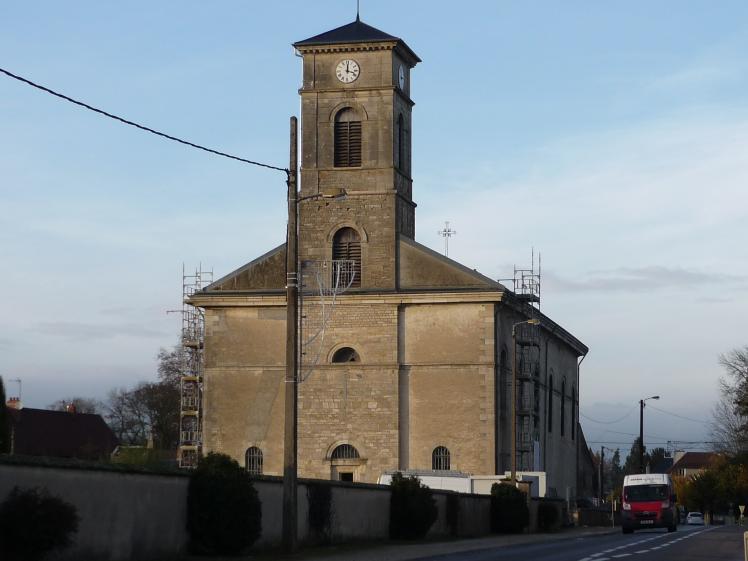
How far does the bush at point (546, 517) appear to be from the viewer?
5644 cm

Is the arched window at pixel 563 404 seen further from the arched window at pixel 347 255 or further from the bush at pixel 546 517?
the arched window at pixel 347 255

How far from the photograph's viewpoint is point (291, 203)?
2922 cm

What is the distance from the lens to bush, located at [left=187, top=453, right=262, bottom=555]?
26.4m

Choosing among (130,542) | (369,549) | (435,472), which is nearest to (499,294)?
(435,472)

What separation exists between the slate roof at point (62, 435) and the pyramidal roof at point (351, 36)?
34.7 metres

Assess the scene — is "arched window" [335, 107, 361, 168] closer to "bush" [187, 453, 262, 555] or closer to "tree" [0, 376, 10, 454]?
"tree" [0, 376, 10, 454]

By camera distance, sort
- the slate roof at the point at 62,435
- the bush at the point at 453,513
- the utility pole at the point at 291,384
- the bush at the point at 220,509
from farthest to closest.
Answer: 1. the slate roof at the point at 62,435
2. the bush at the point at 453,513
3. the utility pole at the point at 291,384
4. the bush at the point at 220,509

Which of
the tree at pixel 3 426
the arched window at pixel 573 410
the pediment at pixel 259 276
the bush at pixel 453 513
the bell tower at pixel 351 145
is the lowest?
the bush at pixel 453 513

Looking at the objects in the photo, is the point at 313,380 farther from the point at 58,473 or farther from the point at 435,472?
the point at 58,473

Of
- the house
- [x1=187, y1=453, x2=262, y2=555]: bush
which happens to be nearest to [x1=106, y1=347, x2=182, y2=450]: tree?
the house

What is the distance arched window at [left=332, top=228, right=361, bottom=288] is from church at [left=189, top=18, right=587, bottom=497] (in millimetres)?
55

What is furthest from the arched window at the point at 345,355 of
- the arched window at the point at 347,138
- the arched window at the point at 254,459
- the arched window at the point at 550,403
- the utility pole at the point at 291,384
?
the utility pole at the point at 291,384

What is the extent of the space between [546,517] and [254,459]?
1316 centimetres

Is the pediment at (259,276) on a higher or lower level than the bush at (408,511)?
higher
